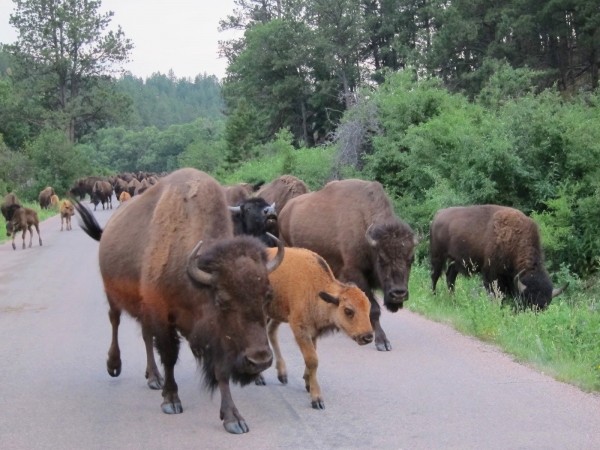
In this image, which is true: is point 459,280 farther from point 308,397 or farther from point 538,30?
point 538,30

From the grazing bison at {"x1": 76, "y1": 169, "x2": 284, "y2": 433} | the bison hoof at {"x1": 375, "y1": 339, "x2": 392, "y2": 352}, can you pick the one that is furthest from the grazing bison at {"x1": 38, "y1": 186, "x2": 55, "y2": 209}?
the bison hoof at {"x1": 375, "y1": 339, "x2": 392, "y2": 352}

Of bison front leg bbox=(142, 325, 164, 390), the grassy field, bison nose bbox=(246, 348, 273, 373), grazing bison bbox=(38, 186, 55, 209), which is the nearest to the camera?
bison nose bbox=(246, 348, 273, 373)

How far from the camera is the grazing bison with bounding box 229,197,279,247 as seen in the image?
37.8ft

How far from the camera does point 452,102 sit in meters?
25.1

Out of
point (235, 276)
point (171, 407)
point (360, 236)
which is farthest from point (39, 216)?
point (235, 276)

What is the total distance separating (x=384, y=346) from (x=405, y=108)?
16.4 meters

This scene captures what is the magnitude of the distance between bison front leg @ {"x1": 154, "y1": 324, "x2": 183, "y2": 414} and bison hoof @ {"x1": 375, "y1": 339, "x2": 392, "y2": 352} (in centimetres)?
313

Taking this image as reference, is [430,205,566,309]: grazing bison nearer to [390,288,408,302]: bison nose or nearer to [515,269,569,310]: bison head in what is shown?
[515,269,569,310]: bison head

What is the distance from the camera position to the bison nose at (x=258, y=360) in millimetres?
5418

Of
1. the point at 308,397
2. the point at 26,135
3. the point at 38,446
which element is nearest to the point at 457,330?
the point at 308,397

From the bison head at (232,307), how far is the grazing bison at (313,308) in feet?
3.40

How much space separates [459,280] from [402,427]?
1152 cm

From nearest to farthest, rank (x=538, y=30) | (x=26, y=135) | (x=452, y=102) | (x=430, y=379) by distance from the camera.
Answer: (x=430, y=379), (x=452, y=102), (x=538, y=30), (x=26, y=135)

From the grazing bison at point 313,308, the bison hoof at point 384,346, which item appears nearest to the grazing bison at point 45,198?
the bison hoof at point 384,346
